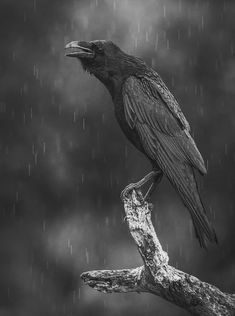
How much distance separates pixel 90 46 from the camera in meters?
8.41

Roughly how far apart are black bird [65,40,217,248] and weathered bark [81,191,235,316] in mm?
393

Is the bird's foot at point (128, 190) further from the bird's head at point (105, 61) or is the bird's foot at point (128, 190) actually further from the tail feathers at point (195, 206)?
the bird's head at point (105, 61)

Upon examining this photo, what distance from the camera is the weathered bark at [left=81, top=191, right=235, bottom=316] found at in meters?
7.45

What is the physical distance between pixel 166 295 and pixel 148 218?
44.6 inches

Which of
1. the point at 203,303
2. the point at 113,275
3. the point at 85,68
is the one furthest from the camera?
the point at 85,68

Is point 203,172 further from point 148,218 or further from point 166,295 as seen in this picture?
point 166,295

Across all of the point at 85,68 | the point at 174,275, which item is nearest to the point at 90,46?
the point at 85,68

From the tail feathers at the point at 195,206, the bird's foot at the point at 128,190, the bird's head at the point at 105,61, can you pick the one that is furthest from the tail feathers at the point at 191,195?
the bird's head at the point at 105,61

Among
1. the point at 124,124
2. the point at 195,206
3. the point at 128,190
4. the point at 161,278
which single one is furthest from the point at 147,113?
the point at 161,278

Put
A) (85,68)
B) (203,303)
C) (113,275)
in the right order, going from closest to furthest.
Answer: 1. (203,303)
2. (113,275)
3. (85,68)

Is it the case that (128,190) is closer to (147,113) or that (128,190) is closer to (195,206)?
(195,206)

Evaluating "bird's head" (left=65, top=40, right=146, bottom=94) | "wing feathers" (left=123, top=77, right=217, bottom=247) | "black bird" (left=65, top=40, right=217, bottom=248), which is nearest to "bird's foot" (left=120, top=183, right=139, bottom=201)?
"black bird" (left=65, top=40, right=217, bottom=248)

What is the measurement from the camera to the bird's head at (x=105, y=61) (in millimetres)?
8305

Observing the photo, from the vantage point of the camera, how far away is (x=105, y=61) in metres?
8.36
